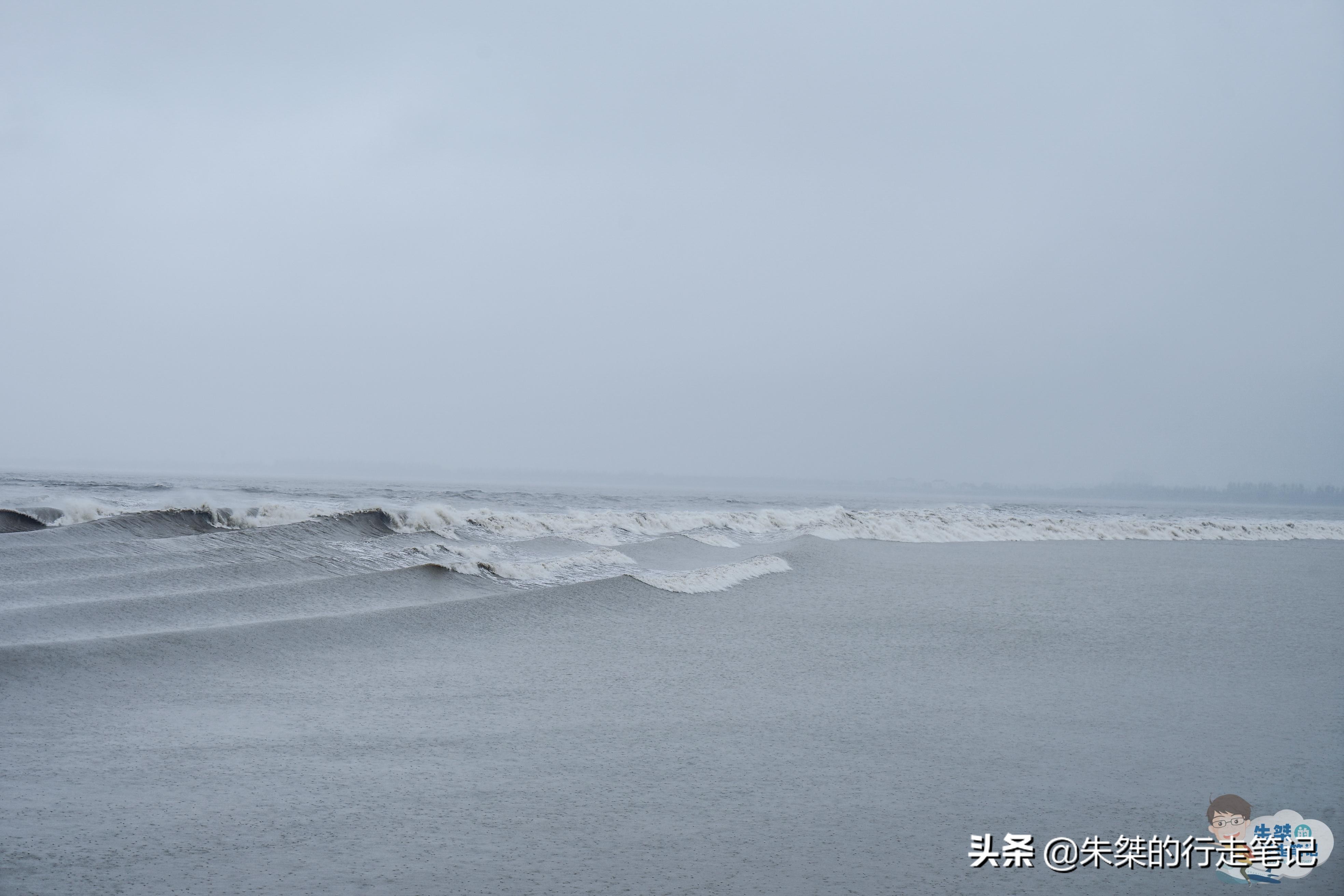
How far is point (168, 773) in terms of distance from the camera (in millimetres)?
4172

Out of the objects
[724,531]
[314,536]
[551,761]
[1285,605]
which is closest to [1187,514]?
[724,531]

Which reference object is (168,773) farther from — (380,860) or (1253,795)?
(1253,795)

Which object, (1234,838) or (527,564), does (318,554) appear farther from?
(1234,838)

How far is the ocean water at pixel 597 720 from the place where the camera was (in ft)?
11.3

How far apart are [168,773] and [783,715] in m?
3.58

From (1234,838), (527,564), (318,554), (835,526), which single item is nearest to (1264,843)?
(1234,838)

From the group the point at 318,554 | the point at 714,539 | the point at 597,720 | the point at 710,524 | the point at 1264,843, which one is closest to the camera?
the point at 1264,843

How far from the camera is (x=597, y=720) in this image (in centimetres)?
534

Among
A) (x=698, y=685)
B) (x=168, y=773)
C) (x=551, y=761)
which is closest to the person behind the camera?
(x=168, y=773)

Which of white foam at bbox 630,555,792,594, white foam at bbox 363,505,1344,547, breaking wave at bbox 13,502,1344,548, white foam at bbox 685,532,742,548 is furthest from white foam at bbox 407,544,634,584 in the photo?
white foam at bbox 685,532,742,548

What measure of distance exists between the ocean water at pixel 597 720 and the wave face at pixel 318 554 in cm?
9

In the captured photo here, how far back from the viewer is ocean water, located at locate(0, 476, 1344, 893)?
3.43 meters

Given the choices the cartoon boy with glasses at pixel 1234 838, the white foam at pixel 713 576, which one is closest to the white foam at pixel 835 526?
the white foam at pixel 713 576

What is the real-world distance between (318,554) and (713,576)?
18.6 ft
